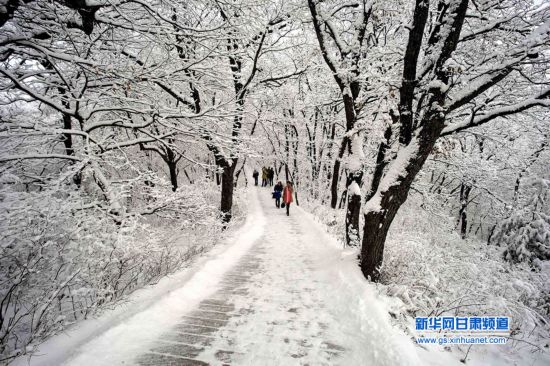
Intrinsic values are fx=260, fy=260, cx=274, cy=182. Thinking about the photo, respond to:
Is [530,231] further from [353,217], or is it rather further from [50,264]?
[50,264]

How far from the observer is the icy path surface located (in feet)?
10.4

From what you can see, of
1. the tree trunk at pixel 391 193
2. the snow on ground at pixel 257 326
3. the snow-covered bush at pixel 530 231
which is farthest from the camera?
the snow-covered bush at pixel 530 231

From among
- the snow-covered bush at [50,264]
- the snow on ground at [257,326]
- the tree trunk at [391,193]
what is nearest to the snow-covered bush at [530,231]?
the tree trunk at [391,193]

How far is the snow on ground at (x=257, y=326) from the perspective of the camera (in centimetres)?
311

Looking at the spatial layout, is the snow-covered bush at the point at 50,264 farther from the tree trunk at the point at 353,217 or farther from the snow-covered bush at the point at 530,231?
the snow-covered bush at the point at 530,231

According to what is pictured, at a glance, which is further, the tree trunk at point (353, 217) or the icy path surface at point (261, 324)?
the tree trunk at point (353, 217)

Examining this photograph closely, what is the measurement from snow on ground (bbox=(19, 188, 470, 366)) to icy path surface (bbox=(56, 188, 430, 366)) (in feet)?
0.04

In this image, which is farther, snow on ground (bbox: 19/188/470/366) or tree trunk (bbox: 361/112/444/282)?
tree trunk (bbox: 361/112/444/282)

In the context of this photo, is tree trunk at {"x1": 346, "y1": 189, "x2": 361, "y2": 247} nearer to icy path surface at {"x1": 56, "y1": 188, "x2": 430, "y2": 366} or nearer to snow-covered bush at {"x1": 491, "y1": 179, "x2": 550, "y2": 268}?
icy path surface at {"x1": 56, "y1": 188, "x2": 430, "y2": 366}

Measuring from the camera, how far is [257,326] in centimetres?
391

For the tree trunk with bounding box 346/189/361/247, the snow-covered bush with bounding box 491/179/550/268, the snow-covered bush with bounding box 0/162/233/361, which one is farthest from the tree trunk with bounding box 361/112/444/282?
the snow-covered bush with bounding box 491/179/550/268

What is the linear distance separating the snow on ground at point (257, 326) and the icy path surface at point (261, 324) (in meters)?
0.01

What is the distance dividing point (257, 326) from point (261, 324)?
0.08 meters

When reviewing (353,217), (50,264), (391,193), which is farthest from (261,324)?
(353,217)
